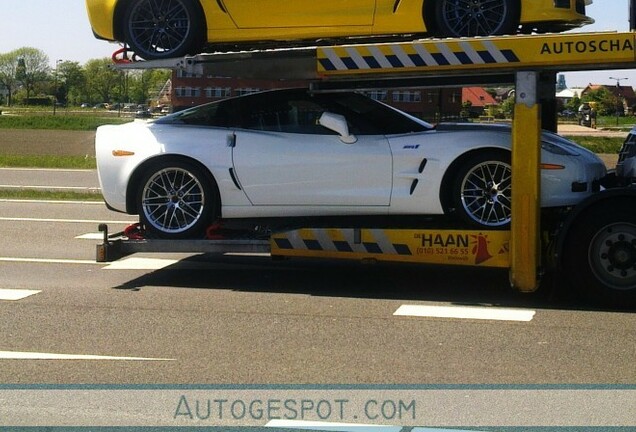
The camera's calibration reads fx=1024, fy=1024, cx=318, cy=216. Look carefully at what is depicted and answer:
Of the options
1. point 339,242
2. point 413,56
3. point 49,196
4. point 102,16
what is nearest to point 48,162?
point 49,196

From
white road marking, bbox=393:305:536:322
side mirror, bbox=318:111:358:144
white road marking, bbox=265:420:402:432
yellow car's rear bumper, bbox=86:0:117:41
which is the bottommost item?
white road marking, bbox=393:305:536:322

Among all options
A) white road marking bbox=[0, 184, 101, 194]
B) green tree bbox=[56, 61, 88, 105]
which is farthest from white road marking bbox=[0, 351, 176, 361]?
green tree bbox=[56, 61, 88, 105]

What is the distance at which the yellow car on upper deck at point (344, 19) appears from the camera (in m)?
8.91

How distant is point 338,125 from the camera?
8891mm

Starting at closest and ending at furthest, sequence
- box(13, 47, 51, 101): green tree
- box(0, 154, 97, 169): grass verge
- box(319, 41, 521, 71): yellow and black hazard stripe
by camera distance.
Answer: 1. box(319, 41, 521, 71): yellow and black hazard stripe
2. box(0, 154, 97, 169): grass verge
3. box(13, 47, 51, 101): green tree

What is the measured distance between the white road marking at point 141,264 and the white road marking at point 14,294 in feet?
4.35

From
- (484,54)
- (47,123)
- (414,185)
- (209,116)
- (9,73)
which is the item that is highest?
(9,73)

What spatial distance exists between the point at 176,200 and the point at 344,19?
2208mm

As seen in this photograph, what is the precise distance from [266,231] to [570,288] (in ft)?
8.84

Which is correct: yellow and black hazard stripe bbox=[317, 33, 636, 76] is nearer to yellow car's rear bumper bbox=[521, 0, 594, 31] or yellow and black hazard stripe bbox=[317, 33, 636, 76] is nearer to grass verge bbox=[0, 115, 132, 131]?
yellow car's rear bumper bbox=[521, 0, 594, 31]

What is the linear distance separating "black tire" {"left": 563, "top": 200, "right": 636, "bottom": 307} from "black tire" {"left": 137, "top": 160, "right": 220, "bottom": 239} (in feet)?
10.4

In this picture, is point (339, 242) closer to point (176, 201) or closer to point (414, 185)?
point (414, 185)

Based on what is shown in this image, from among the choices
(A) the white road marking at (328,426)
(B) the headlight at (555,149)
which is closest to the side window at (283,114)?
(B) the headlight at (555,149)

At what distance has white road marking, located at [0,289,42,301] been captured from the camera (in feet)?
29.2
